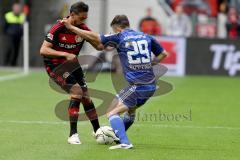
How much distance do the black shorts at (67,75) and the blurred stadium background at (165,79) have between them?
85 cm

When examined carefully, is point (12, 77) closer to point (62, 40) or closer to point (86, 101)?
point (86, 101)

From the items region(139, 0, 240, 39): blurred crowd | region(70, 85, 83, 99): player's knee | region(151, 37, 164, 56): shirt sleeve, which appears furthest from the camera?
region(139, 0, 240, 39): blurred crowd

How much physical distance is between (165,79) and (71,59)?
12.5 metres

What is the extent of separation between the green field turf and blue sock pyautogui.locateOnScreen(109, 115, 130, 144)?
A: 209mm

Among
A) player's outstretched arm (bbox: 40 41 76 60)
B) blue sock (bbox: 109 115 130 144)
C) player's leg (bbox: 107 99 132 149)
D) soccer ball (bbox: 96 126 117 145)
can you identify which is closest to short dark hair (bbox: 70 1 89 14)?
player's outstretched arm (bbox: 40 41 76 60)

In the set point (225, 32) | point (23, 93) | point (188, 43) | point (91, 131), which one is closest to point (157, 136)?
point (91, 131)

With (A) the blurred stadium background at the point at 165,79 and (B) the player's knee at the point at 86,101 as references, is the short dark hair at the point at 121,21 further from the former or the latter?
(A) the blurred stadium background at the point at 165,79

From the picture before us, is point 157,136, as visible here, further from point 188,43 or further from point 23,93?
→ point 188,43

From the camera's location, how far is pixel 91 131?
12070 millimetres

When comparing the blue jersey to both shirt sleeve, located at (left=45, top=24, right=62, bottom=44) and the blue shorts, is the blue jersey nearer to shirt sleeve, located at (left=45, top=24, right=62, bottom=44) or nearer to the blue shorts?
the blue shorts

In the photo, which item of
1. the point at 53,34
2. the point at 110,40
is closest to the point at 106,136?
the point at 110,40

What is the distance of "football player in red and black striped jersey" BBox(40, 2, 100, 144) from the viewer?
10633 mm

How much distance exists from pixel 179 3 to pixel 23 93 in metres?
10.6

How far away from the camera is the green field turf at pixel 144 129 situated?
32.5ft
